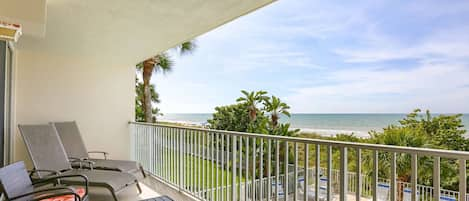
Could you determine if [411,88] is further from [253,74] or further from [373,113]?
[253,74]

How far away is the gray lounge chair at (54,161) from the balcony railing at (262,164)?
854 mm

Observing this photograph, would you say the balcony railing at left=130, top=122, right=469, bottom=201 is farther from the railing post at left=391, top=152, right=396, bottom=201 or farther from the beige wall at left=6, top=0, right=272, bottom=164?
the beige wall at left=6, top=0, right=272, bottom=164

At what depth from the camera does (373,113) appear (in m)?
28.3

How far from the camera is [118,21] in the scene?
3.46 meters

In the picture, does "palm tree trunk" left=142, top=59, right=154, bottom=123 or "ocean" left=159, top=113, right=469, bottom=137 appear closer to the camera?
"palm tree trunk" left=142, top=59, right=154, bottom=123

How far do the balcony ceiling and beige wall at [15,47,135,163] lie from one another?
0.42 metres

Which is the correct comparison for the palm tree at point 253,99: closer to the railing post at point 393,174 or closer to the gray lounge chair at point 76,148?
the gray lounge chair at point 76,148

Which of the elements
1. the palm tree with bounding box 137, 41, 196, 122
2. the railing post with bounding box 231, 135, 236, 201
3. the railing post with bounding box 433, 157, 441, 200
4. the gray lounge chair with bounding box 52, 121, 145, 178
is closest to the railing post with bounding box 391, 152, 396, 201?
the railing post with bounding box 433, 157, 441, 200

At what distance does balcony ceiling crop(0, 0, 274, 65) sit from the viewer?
2.84 m

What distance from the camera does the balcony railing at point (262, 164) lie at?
1863 mm

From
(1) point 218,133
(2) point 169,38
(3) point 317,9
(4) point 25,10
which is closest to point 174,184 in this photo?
(1) point 218,133

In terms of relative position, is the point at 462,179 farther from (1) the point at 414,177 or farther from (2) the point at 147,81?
(2) the point at 147,81

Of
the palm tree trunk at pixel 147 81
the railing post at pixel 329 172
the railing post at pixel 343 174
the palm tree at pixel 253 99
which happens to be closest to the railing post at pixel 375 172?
the railing post at pixel 343 174

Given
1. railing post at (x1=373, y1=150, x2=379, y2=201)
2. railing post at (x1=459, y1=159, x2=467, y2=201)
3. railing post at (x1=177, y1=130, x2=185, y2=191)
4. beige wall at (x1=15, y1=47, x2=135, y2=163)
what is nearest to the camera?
railing post at (x1=459, y1=159, x2=467, y2=201)
